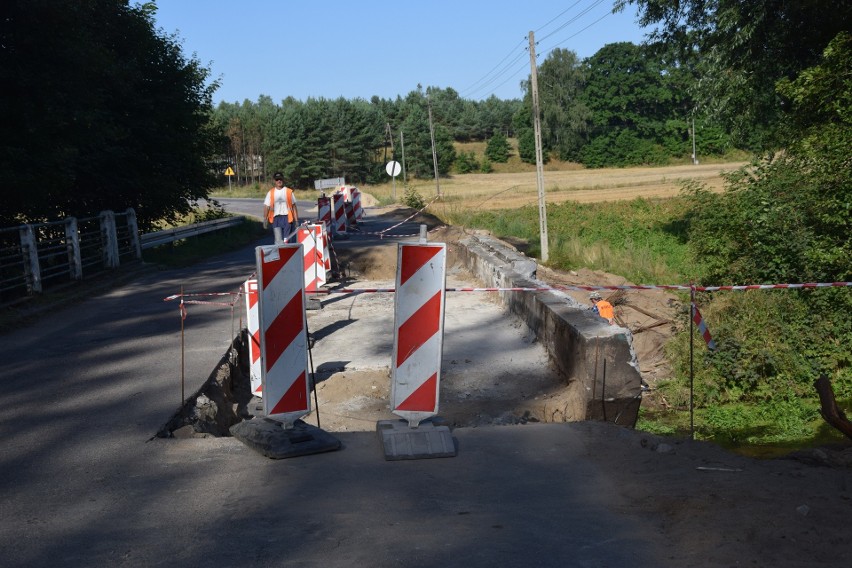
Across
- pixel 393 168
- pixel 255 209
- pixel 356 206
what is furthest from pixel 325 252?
pixel 255 209

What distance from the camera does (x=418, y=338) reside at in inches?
243

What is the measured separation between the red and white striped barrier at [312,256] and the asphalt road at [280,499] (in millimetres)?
5911

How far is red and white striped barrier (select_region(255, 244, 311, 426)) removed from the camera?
6188 mm

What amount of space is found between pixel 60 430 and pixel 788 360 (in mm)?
8631

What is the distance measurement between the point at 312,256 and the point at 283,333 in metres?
7.54

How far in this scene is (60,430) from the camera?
6801mm

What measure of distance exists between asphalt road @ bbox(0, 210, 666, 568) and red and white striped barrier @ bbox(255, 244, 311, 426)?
0.42 meters

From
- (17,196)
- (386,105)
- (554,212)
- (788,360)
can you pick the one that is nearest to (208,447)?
(788,360)

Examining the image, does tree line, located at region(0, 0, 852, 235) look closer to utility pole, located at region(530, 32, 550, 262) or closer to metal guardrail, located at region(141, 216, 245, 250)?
metal guardrail, located at region(141, 216, 245, 250)

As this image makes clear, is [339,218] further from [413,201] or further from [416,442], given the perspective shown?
[416,442]

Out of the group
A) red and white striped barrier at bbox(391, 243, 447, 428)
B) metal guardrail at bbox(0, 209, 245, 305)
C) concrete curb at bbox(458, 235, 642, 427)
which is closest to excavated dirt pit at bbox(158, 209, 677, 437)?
concrete curb at bbox(458, 235, 642, 427)

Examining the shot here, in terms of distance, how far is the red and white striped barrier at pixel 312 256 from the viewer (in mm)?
13750

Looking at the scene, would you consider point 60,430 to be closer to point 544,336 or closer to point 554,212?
point 544,336

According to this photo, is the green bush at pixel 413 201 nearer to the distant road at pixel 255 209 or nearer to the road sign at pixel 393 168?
the road sign at pixel 393 168
